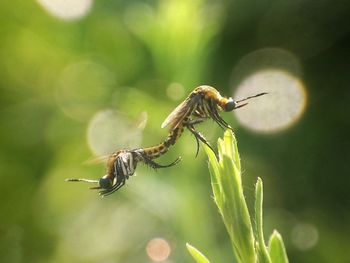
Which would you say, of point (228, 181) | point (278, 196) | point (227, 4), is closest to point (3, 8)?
point (227, 4)

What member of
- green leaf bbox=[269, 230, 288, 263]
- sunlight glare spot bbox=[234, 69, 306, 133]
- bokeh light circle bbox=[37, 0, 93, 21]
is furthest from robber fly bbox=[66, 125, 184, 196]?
bokeh light circle bbox=[37, 0, 93, 21]

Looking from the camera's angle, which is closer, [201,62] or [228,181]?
[228,181]

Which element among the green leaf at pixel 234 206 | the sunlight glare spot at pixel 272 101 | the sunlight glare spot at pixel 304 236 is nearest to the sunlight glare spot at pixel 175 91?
the sunlight glare spot at pixel 272 101

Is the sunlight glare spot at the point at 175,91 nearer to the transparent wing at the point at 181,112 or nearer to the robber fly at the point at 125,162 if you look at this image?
the robber fly at the point at 125,162

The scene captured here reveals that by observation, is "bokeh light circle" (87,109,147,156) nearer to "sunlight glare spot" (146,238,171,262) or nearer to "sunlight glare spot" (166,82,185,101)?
"sunlight glare spot" (166,82,185,101)

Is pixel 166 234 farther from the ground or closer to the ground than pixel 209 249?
farther from the ground

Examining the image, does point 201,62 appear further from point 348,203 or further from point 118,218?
point 348,203

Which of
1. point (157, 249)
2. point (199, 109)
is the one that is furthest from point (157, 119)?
point (199, 109)
